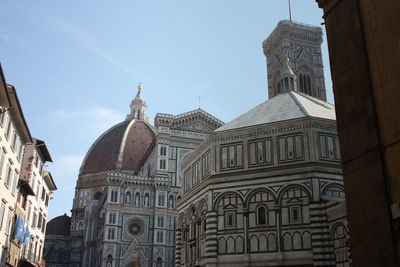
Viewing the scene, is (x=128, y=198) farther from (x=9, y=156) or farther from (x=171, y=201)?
(x=9, y=156)

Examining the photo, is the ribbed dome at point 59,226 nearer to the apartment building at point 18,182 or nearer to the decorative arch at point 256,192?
the apartment building at point 18,182

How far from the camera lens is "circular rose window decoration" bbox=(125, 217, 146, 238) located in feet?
171

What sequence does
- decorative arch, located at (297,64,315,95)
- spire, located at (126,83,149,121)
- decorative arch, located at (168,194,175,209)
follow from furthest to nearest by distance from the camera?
spire, located at (126,83,149,121), decorative arch, located at (297,64,315,95), decorative arch, located at (168,194,175,209)

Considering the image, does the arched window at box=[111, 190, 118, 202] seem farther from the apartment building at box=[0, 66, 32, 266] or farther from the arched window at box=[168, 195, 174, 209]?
the apartment building at box=[0, 66, 32, 266]

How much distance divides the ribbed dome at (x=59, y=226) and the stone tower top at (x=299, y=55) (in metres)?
47.7

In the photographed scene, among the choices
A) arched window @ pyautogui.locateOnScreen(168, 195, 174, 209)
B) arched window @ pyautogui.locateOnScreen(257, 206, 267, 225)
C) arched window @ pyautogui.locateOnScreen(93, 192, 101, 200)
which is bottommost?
arched window @ pyautogui.locateOnScreen(257, 206, 267, 225)

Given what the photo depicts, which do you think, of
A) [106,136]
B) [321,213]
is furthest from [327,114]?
[106,136]

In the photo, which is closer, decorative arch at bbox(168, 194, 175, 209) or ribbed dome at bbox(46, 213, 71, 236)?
decorative arch at bbox(168, 194, 175, 209)

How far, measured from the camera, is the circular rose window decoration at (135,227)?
5203cm

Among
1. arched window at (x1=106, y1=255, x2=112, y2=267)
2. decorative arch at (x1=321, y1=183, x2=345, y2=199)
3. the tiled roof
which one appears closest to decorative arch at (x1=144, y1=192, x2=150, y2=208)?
arched window at (x1=106, y1=255, x2=112, y2=267)

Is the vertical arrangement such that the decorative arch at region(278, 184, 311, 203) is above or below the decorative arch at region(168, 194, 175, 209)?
below

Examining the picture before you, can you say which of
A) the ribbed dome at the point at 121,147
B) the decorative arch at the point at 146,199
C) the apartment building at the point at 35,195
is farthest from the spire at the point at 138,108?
the apartment building at the point at 35,195

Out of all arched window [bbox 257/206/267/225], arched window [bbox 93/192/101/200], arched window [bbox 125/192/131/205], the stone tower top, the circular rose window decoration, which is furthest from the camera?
arched window [bbox 93/192/101/200]

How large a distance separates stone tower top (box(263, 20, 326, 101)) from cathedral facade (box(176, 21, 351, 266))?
34507 mm
